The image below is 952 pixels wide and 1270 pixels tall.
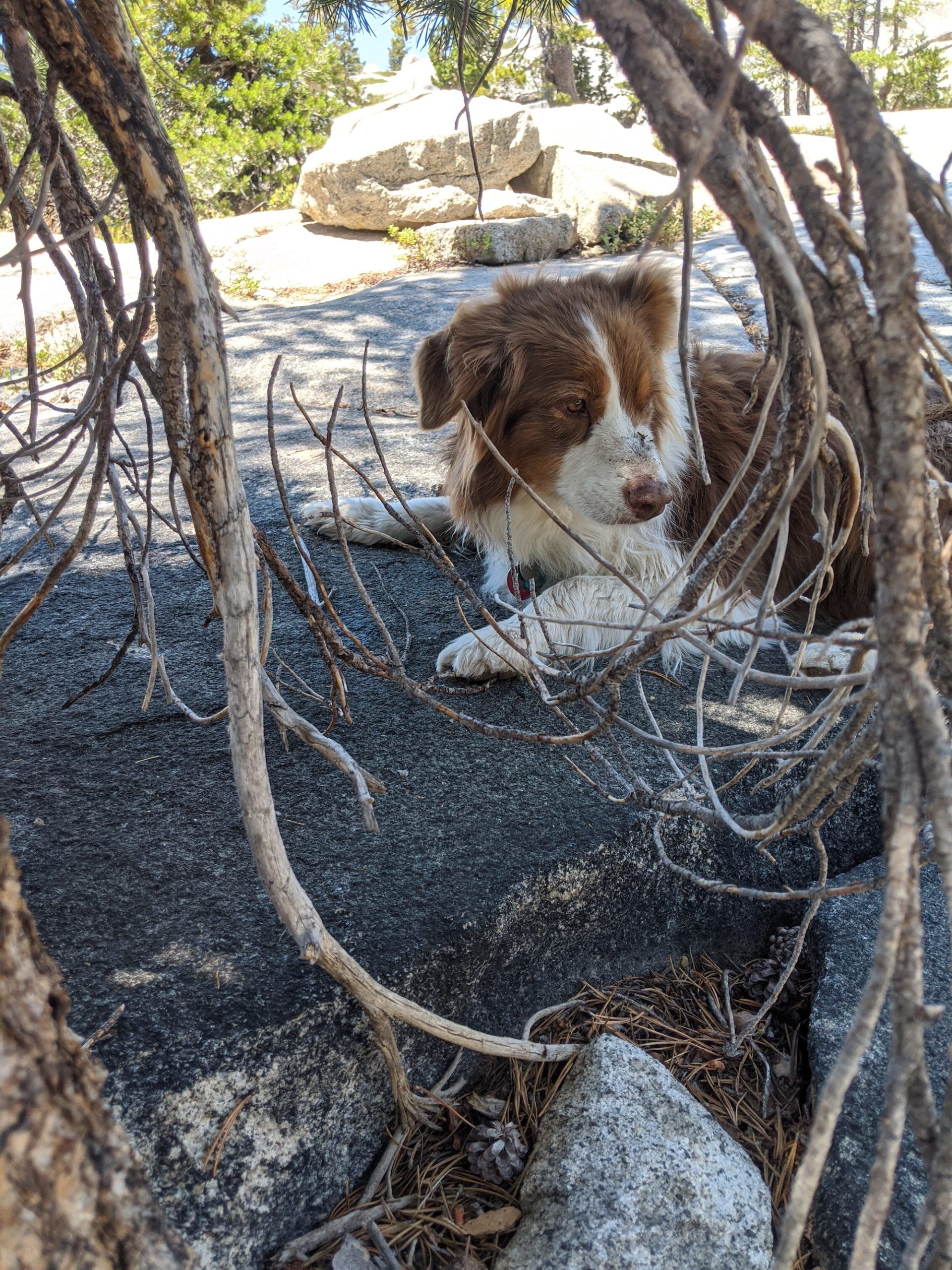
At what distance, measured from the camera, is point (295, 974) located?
1.70 m

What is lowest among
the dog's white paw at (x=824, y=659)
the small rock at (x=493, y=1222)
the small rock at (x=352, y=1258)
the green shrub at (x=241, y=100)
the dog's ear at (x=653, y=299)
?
the small rock at (x=493, y=1222)

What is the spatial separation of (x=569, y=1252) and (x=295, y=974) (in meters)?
0.66

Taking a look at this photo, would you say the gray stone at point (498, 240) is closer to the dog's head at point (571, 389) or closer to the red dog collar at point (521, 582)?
the dog's head at point (571, 389)

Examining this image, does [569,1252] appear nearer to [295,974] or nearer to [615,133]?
[295,974]

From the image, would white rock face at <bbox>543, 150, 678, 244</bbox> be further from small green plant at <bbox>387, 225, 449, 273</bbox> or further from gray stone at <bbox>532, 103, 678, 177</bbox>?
small green plant at <bbox>387, 225, 449, 273</bbox>

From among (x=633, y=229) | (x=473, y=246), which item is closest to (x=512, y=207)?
(x=473, y=246)

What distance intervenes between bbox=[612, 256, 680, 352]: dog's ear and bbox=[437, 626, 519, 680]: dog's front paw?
1.26 meters

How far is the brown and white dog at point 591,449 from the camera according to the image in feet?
9.41

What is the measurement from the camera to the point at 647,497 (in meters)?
2.76

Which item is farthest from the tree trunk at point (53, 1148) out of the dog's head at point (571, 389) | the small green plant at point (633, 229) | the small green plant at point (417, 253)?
the small green plant at point (633, 229)

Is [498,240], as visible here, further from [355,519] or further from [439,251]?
[355,519]

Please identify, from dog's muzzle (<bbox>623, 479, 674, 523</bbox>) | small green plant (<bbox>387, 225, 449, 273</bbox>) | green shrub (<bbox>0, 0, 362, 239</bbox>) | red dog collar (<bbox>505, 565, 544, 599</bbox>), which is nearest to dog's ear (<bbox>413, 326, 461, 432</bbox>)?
red dog collar (<bbox>505, 565, 544, 599</bbox>)

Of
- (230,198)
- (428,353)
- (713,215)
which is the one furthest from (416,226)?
(428,353)

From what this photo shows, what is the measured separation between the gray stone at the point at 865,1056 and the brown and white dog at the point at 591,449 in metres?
0.97
